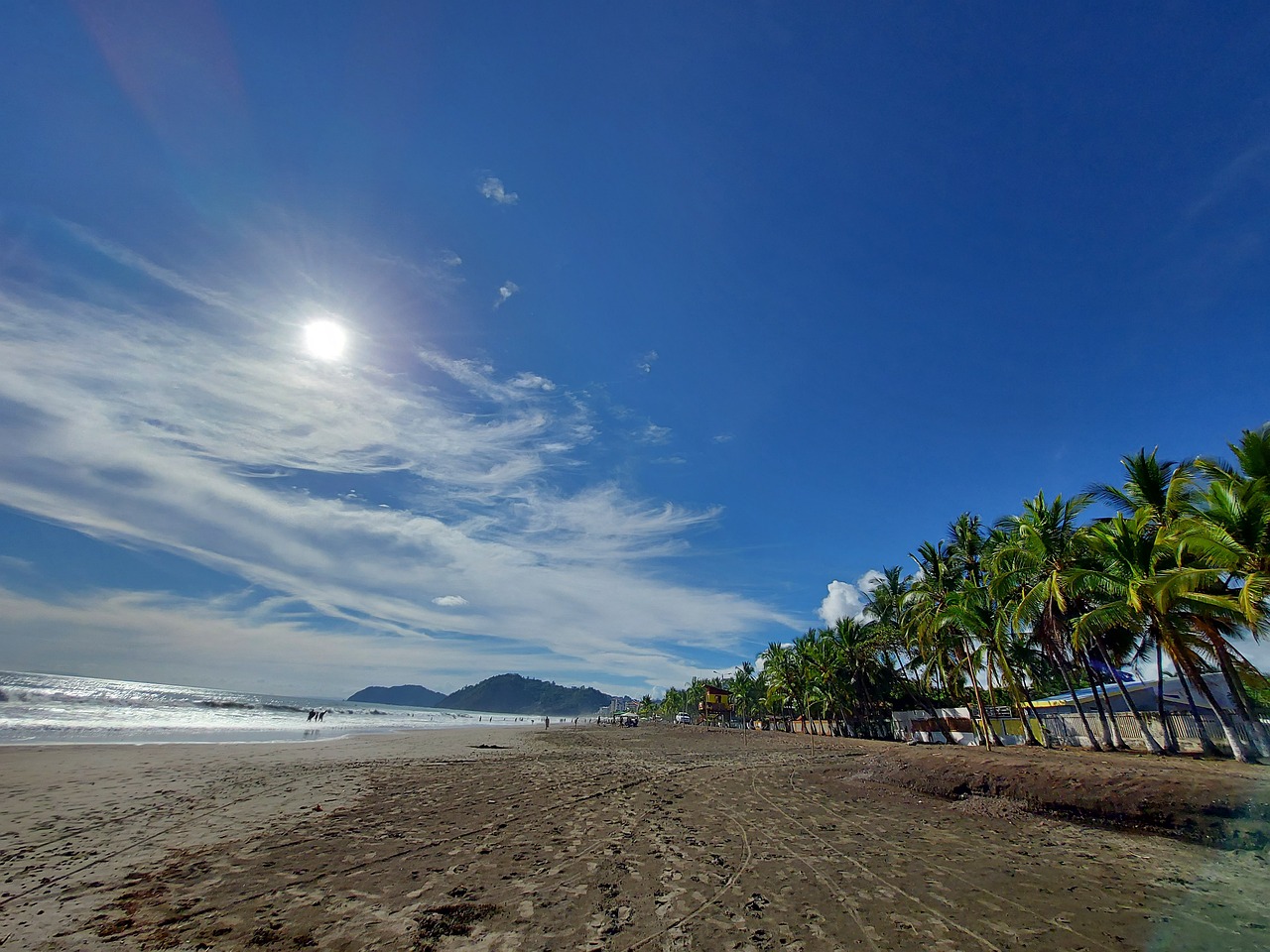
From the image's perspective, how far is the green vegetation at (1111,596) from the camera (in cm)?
1393

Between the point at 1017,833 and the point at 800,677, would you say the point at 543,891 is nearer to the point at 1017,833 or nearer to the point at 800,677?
the point at 1017,833

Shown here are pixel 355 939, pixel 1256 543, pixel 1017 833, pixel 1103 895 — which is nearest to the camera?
pixel 355 939

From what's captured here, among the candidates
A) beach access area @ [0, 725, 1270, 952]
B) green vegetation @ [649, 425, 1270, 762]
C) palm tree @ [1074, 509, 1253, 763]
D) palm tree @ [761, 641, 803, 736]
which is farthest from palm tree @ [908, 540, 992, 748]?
palm tree @ [761, 641, 803, 736]

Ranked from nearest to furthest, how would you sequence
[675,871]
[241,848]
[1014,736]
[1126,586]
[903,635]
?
[675,871]
[241,848]
[1126,586]
[1014,736]
[903,635]

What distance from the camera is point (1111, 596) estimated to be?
21.7m

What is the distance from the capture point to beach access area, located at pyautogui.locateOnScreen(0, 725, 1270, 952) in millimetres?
5637

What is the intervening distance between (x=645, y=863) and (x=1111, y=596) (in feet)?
81.4

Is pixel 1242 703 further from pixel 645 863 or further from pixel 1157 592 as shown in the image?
pixel 645 863

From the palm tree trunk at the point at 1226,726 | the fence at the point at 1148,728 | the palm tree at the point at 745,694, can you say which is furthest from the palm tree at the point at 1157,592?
the palm tree at the point at 745,694

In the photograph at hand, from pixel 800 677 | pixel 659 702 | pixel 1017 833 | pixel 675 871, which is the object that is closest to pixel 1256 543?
pixel 1017 833

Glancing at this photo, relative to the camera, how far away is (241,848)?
8273 mm

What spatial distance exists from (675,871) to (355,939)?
14.3 ft

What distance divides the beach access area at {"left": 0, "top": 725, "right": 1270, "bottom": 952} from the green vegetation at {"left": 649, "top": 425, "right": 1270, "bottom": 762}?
5734 millimetres

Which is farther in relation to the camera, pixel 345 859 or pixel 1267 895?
pixel 345 859
